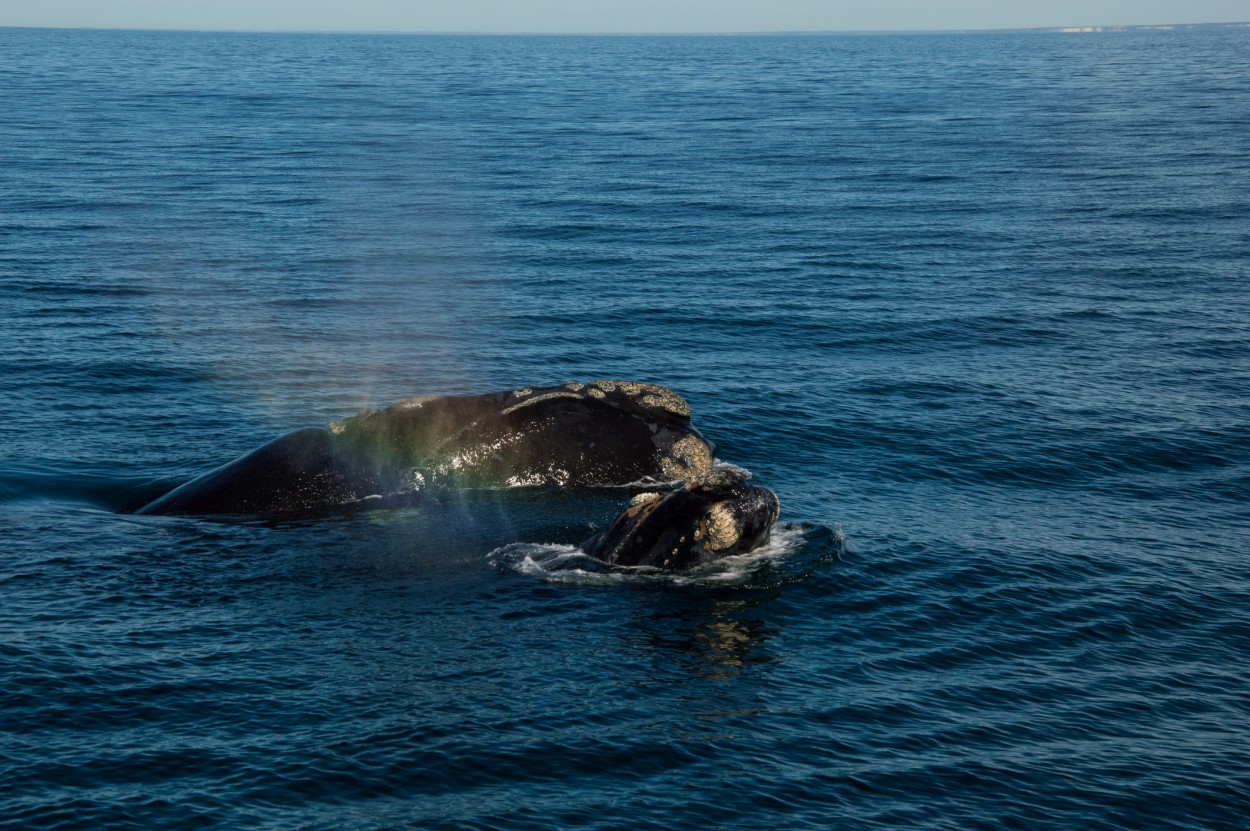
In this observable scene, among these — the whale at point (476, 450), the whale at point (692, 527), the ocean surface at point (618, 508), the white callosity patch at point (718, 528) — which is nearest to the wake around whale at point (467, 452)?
the whale at point (476, 450)

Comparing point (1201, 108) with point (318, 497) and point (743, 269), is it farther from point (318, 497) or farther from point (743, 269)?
point (318, 497)

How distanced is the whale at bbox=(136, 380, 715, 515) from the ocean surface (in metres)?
0.69

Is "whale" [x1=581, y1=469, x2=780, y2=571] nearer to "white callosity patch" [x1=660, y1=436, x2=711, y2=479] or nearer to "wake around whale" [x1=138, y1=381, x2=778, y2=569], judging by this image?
"wake around whale" [x1=138, y1=381, x2=778, y2=569]

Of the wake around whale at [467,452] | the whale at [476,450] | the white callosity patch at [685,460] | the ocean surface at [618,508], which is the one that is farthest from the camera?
the white callosity patch at [685,460]

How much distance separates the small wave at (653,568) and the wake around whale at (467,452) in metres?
2.81

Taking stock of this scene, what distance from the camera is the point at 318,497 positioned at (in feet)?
85.0

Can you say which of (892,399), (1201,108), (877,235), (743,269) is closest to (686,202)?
(877,235)

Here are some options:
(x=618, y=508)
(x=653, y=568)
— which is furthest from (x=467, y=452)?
(x=653, y=568)

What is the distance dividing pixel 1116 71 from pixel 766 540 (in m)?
189

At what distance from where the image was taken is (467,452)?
26625 millimetres

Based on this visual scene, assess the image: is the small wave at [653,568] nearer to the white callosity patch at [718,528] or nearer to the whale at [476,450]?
the white callosity patch at [718,528]

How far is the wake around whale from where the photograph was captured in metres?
26.0

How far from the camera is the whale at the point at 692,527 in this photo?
919 inches

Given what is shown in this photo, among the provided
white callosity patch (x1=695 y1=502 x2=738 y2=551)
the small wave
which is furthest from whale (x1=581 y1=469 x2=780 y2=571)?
→ the small wave
